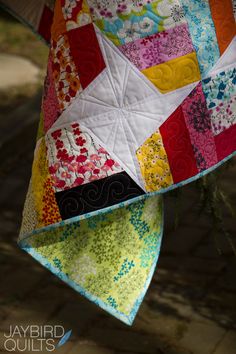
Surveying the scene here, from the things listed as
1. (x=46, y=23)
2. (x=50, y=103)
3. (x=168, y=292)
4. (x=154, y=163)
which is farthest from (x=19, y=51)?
(x=154, y=163)

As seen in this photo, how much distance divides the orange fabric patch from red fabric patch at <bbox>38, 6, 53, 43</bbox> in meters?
0.60

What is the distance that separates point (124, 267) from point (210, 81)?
62 centimetres

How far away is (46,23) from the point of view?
276 centimetres

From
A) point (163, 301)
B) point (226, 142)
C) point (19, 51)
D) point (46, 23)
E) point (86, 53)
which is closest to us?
point (86, 53)

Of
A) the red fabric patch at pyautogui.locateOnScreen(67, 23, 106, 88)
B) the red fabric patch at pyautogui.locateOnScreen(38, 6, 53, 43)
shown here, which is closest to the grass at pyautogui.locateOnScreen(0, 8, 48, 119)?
the red fabric patch at pyautogui.locateOnScreen(38, 6, 53, 43)

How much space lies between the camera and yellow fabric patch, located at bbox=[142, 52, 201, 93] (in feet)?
7.64

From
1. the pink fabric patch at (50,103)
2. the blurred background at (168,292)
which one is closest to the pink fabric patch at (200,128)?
the pink fabric patch at (50,103)

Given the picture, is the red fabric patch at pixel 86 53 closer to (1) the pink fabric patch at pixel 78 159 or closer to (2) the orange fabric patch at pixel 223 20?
(1) the pink fabric patch at pixel 78 159

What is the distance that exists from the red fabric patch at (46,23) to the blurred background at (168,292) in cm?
68

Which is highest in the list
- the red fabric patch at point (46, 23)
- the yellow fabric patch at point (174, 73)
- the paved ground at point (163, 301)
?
the red fabric patch at point (46, 23)

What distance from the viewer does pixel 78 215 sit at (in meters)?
2.36

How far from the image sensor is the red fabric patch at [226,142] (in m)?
2.44

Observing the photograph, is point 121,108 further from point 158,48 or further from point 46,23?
point 46,23

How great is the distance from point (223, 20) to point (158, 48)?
20cm
